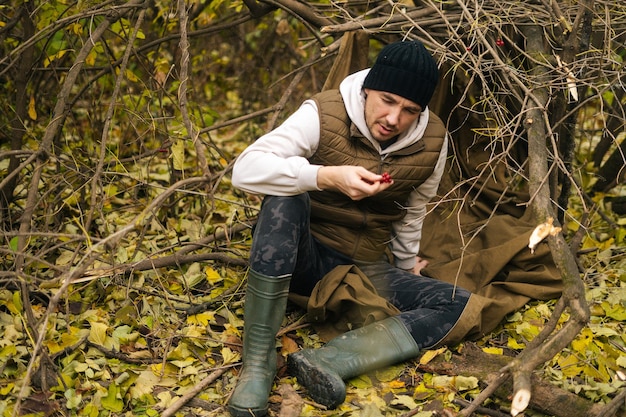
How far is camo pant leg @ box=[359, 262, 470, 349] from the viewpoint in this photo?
9.58 feet

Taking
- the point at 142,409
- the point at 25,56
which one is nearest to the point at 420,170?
the point at 142,409

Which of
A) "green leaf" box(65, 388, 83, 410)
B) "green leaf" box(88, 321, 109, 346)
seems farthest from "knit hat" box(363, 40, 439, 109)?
"green leaf" box(65, 388, 83, 410)

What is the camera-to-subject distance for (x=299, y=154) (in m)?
2.79

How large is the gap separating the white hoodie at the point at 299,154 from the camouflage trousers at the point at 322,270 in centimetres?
7

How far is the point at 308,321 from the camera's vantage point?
3.10 metres

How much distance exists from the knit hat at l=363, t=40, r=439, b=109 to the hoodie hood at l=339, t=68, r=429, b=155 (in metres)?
0.09

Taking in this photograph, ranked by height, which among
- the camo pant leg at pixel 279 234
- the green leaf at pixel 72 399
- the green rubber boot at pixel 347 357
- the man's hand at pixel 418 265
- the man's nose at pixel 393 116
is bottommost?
the man's hand at pixel 418 265

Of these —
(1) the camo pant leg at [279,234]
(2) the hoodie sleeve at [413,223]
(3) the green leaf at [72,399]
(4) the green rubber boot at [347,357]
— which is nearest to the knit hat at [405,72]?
(2) the hoodie sleeve at [413,223]

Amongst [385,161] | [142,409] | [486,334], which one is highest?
[385,161]

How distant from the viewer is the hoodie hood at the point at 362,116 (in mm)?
2848

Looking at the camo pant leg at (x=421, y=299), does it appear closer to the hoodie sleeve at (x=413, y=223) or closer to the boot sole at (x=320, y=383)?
the hoodie sleeve at (x=413, y=223)

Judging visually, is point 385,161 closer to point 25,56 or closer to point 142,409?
point 142,409

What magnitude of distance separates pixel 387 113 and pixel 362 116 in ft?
0.38

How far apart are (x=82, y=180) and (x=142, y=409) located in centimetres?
135
